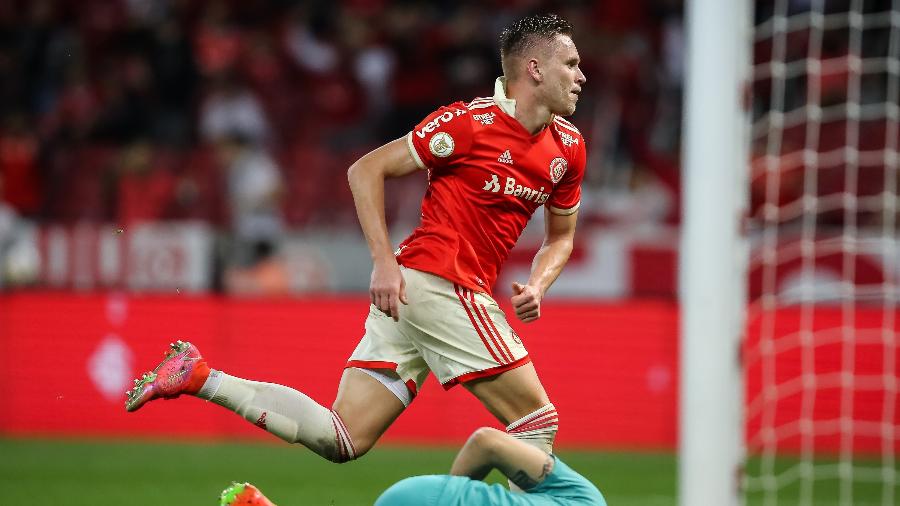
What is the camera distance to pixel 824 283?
10.8 meters

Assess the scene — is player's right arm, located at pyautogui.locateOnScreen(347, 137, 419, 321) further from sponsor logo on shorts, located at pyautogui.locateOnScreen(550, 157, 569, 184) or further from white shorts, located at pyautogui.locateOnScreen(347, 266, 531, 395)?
sponsor logo on shorts, located at pyautogui.locateOnScreen(550, 157, 569, 184)

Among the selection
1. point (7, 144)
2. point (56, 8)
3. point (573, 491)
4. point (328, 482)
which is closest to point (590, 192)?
point (328, 482)

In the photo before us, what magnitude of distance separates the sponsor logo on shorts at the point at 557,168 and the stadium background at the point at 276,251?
3649 mm

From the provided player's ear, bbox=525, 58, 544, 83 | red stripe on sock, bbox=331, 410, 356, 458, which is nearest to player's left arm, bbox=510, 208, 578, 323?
player's ear, bbox=525, 58, 544, 83

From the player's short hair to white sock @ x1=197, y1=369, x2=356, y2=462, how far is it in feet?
4.81

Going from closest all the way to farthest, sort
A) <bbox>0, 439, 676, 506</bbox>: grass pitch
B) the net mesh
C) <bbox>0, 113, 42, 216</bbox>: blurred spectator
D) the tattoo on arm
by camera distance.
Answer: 1. the tattoo on arm
2. <bbox>0, 439, 676, 506</bbox>: grass pitch
3. the net mesh
4. <bbox>0, 113, 42, 216</bbox>: blurred spectator

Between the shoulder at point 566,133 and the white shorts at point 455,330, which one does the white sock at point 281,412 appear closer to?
the white shorts at point 455,330

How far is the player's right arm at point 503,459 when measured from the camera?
405 centimetres

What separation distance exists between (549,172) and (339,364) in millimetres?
5967

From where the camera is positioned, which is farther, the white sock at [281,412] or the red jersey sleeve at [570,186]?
Result: the red jersey sleeve at [570,186]

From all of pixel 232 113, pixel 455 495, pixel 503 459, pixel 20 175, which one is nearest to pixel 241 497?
pixel 455 495

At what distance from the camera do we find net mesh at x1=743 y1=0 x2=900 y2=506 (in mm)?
9653

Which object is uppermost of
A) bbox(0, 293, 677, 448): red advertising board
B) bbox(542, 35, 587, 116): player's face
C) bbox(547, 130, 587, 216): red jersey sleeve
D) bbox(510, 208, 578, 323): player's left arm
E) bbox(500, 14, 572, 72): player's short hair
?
bbox(500, 14, 572, 72): player's short hair

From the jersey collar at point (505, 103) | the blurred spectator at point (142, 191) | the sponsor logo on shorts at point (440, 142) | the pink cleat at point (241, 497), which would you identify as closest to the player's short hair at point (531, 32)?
the jersey collar at point (505, 103)
